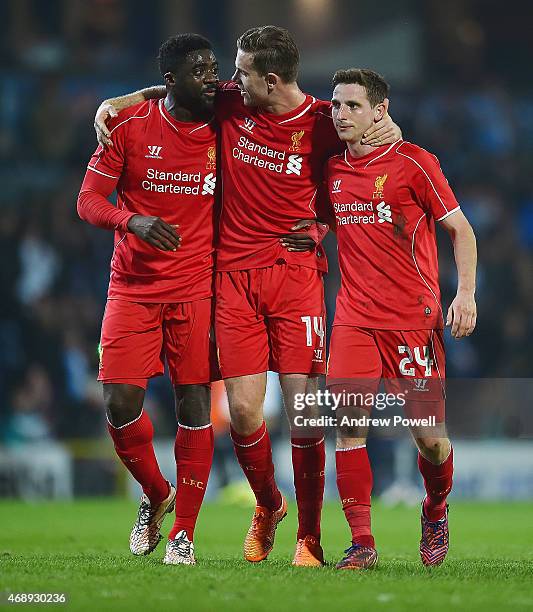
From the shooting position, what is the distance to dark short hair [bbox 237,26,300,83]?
648cm

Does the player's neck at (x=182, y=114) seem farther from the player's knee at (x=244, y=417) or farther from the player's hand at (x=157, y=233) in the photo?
the player's knee at (x=244, y=417)

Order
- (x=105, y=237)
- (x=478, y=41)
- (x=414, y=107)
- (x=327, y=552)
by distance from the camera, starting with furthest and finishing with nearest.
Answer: (x=478, y=41), (x=414, y=107), (x=105, y=237), (x=327, y=552)

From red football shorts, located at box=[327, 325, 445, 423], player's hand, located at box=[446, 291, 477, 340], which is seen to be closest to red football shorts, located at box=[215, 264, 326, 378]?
red football shorts, located at box=[327, 325, 445, 423]

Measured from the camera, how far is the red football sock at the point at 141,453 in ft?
22.3

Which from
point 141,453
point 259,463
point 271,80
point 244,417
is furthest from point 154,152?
point 259,463

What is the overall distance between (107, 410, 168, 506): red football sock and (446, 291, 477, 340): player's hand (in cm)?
181

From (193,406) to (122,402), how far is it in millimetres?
388

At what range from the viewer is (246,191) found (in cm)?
664

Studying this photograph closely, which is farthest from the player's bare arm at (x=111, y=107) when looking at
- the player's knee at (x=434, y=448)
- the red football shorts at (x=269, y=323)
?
the player's knee at (x=434, y=448)

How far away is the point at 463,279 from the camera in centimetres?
618

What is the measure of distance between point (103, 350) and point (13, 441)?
753 centimetres

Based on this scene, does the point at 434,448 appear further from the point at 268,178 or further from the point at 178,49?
the point at 178,49

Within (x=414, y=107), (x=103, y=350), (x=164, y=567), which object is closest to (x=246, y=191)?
(x=103, y=350)

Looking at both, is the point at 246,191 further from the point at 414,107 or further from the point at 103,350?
the point at 414,107
